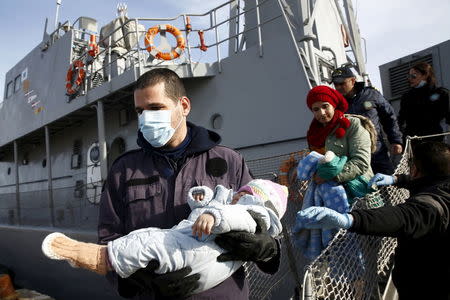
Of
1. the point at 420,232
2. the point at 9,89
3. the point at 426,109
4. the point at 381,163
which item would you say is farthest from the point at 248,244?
the point at 9,89

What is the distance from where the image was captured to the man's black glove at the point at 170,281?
1439 millimetres

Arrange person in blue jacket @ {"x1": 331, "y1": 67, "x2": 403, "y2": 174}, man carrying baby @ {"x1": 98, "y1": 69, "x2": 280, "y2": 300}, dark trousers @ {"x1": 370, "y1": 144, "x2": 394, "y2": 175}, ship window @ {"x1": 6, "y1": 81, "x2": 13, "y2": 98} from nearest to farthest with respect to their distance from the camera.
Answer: man carrying baby @ {"x1": 98, "y1": 69, "x2": 280, "y2": 300}, dark trousers @ {"x1": 370, "y1": 144, "x2": 394, "y2": 175}, person in blue jacket @ {"x1": 331, "y1": 67, "x2": 403, "y2": 174}, ship window @ {"x1": 6, "y1": 81, "x2": 13, "y2": 98}

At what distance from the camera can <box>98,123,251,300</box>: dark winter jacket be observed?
1.70m

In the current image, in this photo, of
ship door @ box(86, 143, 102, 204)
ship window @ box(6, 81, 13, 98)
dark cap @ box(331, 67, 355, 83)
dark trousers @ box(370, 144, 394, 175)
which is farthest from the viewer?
ship window @ box(6, 81, 13, 98)

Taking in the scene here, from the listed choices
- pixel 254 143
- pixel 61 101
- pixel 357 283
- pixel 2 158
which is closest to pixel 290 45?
pixel 254 143

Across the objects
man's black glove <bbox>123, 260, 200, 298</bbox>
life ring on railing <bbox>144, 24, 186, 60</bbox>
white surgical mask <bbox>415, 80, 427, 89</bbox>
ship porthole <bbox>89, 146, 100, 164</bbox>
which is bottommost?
man's black glove <bbox>123, 260, 200, 298</bbox>

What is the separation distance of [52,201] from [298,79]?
505 cm

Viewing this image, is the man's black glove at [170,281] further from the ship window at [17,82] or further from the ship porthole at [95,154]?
the ship window at [17,82]

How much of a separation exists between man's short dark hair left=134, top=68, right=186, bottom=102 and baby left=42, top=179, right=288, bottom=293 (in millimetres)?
569

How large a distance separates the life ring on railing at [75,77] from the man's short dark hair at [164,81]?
24.9 ft

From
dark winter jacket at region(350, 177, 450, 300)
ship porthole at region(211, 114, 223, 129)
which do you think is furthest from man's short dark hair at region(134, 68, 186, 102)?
ship porthole at region(211, 114, 223, 129)

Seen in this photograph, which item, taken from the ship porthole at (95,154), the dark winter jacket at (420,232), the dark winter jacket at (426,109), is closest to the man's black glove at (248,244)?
the dark winter jacket at (420,232)

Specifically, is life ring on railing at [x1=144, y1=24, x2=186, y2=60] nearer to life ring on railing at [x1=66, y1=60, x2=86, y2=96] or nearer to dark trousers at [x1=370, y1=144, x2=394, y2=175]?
life ring on railing at [x1=66, y1=60, x2=86, y2=96]

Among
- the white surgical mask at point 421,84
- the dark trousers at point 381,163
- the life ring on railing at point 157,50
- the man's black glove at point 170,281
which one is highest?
the life ring on railing at point 157,50
